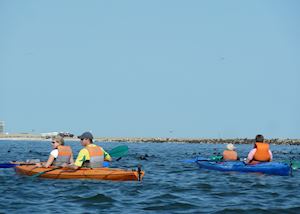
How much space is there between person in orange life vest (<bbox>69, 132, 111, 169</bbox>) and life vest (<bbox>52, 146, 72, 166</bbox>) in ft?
2.28

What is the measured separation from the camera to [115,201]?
15.7 m

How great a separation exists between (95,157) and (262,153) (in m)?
7.70

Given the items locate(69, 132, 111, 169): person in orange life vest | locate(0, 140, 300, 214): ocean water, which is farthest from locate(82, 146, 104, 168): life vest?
locate(0, 140, 300, 214): ocean water

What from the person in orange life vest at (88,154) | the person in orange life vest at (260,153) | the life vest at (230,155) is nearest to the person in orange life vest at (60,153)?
the person in orange life vest at (88,154)

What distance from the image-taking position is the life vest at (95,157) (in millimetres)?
20062

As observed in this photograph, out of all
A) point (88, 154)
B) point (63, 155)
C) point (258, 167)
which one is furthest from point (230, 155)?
point (63, 155)

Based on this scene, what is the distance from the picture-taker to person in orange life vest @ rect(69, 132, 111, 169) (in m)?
20.0

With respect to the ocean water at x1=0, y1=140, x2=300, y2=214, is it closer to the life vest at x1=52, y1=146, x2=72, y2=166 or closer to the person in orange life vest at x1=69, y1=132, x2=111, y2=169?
the person in orange life vest at x1=69, y1=132, x2=111, y2=169

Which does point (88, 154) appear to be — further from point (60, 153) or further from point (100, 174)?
point (60, 153)

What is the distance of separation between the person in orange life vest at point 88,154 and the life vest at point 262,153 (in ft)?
23.4

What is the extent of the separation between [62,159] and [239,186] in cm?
607

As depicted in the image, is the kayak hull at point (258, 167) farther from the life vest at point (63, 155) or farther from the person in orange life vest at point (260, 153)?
the life vest at point (63, 155)

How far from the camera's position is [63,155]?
2070cm

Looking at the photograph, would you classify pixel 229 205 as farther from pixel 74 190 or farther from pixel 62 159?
pixel 62 159
